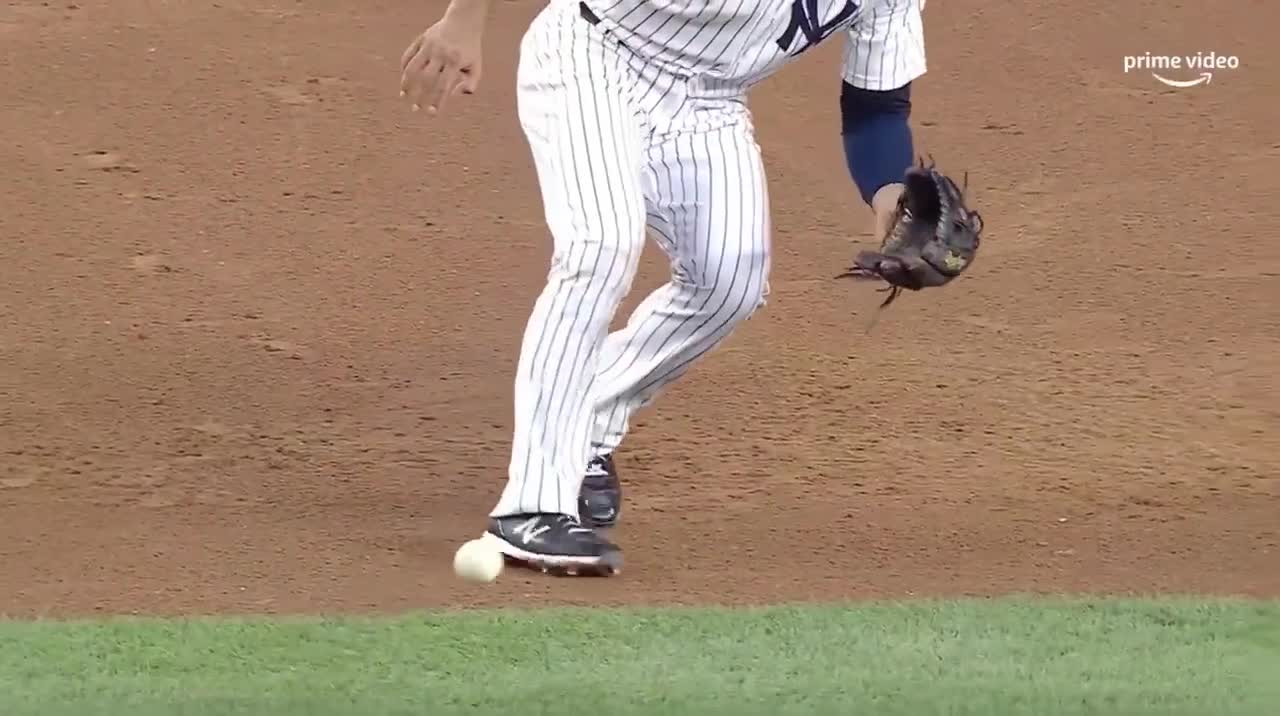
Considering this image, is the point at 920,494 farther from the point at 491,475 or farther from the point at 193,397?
the point at 193,397

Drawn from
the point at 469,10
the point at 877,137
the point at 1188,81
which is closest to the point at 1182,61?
the point at 1188,81

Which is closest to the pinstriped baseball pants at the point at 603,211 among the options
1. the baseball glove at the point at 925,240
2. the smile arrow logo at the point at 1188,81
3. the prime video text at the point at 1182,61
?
the baseball glove at the point at 925,240

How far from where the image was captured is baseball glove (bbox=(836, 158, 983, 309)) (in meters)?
3.62

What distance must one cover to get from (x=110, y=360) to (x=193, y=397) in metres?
0.36

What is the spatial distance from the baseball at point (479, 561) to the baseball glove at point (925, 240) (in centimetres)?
81

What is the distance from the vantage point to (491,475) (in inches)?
186

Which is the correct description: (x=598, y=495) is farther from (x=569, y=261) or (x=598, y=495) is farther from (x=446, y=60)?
(x=446, y=60)

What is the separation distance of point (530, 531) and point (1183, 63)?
185 inches

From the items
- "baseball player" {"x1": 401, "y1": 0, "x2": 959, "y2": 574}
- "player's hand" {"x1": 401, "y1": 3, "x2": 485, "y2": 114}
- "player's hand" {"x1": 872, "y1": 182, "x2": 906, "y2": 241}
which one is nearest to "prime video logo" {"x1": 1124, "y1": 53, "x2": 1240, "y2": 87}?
"baseball player" {"x1": 401, "y1": 0, "x2": 959, "y2": 574}

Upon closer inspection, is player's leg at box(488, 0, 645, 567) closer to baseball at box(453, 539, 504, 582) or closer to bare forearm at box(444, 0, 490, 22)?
baseball at box(453, 539, 504, 582)

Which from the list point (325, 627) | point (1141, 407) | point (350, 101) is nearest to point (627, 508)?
point (325, 627)

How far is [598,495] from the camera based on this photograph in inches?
166

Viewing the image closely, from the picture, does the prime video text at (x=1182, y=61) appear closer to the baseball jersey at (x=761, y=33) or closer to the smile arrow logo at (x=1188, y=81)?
the smile arrow logo at (x=1188, y=81)

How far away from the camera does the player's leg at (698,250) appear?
3871 mm
